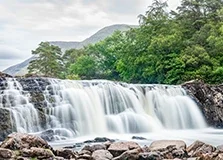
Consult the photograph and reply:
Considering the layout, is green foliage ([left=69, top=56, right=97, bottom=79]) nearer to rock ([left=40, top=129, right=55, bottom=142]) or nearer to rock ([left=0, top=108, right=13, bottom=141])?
rock ([left=40, top=129, right=55, bottom=142])

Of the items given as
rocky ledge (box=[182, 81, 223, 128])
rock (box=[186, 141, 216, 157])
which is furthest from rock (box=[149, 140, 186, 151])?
rocky ledge (box=[182, 81, 223, 128])

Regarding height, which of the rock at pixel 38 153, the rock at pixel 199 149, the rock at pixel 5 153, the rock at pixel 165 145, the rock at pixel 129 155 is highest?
the rock at pixel 5 153

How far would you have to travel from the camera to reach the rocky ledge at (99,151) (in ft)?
31.6

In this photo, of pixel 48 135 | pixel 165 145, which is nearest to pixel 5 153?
pixel 165 145

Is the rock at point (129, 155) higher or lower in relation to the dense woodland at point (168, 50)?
lower

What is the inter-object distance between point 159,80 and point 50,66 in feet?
61.2

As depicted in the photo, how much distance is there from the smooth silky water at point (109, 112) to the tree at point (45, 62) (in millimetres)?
26334

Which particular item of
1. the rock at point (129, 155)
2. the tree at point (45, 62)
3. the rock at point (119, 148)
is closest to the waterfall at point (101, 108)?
the rock at point (119, 148)

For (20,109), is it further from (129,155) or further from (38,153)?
(129,155)

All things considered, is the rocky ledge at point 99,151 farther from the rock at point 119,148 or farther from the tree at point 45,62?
the tree at point 45,62

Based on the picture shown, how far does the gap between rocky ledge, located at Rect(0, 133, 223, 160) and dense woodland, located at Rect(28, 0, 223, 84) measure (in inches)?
805

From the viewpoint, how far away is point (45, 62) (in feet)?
160

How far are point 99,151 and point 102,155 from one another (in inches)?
11.0

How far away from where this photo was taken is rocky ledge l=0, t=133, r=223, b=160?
9.62m
